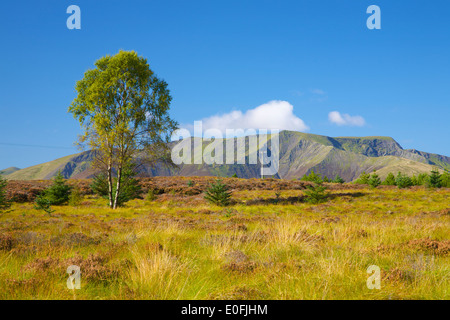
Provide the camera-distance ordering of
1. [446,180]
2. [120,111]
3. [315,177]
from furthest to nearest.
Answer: [446,180], [315,177], [120,111]

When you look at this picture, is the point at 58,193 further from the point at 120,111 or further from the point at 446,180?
the point at 446,180

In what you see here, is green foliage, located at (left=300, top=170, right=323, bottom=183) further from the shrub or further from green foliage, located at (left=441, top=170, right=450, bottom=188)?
the shrub

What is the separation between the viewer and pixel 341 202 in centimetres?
2709

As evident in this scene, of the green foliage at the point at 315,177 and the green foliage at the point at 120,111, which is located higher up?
the green foliage at the point at 120,111

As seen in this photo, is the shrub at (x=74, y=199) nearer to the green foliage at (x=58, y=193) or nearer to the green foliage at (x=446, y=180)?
the green foliage at (x=58, y=193)

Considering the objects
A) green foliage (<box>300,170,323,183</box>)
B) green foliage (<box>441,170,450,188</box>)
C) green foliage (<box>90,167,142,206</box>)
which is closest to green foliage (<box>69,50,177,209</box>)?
green foliage (<box>90,167,142,206</box>)

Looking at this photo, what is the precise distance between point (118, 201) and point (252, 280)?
23.9 meters

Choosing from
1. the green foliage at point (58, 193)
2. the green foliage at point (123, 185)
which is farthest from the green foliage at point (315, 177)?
the green foliage at point (58, 193)

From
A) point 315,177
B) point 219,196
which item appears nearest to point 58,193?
point 219,196

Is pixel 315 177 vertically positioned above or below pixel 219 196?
above

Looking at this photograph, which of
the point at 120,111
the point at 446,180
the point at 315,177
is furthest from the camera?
the point at 446,180

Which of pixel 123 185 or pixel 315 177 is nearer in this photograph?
pixel 123 185

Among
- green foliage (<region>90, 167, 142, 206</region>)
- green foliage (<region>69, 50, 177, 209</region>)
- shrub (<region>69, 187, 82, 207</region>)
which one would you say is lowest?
shrub (<region>69, 187, 82, 207</region>)
